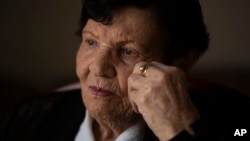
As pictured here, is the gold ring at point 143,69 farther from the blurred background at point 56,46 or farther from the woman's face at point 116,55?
the blurred background at point 56,46

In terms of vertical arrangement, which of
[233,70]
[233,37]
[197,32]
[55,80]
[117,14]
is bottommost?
[55,80]

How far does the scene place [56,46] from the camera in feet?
6.43

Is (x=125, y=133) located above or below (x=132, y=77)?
below

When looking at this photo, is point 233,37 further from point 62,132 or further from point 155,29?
point 62,132

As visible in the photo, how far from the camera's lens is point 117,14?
3.40 feet

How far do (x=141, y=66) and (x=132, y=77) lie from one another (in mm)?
40

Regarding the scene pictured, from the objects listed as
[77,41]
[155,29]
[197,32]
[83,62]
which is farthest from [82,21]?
[77,41]

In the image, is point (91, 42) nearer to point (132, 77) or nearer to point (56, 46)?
A: point (132, 77)

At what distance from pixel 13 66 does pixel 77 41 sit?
381mm

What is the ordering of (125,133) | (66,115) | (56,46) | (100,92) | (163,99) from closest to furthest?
(163,99), (100,92), (125,133), (66,115), (56,46)

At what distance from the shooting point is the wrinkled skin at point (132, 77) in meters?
0.94

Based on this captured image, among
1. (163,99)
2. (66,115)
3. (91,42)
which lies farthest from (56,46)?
(163,99)

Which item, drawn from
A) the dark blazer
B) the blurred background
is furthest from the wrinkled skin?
the blurred background

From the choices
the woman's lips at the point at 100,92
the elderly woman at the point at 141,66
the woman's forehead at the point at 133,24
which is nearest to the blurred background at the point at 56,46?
the elderly woman at the point at 141,66
